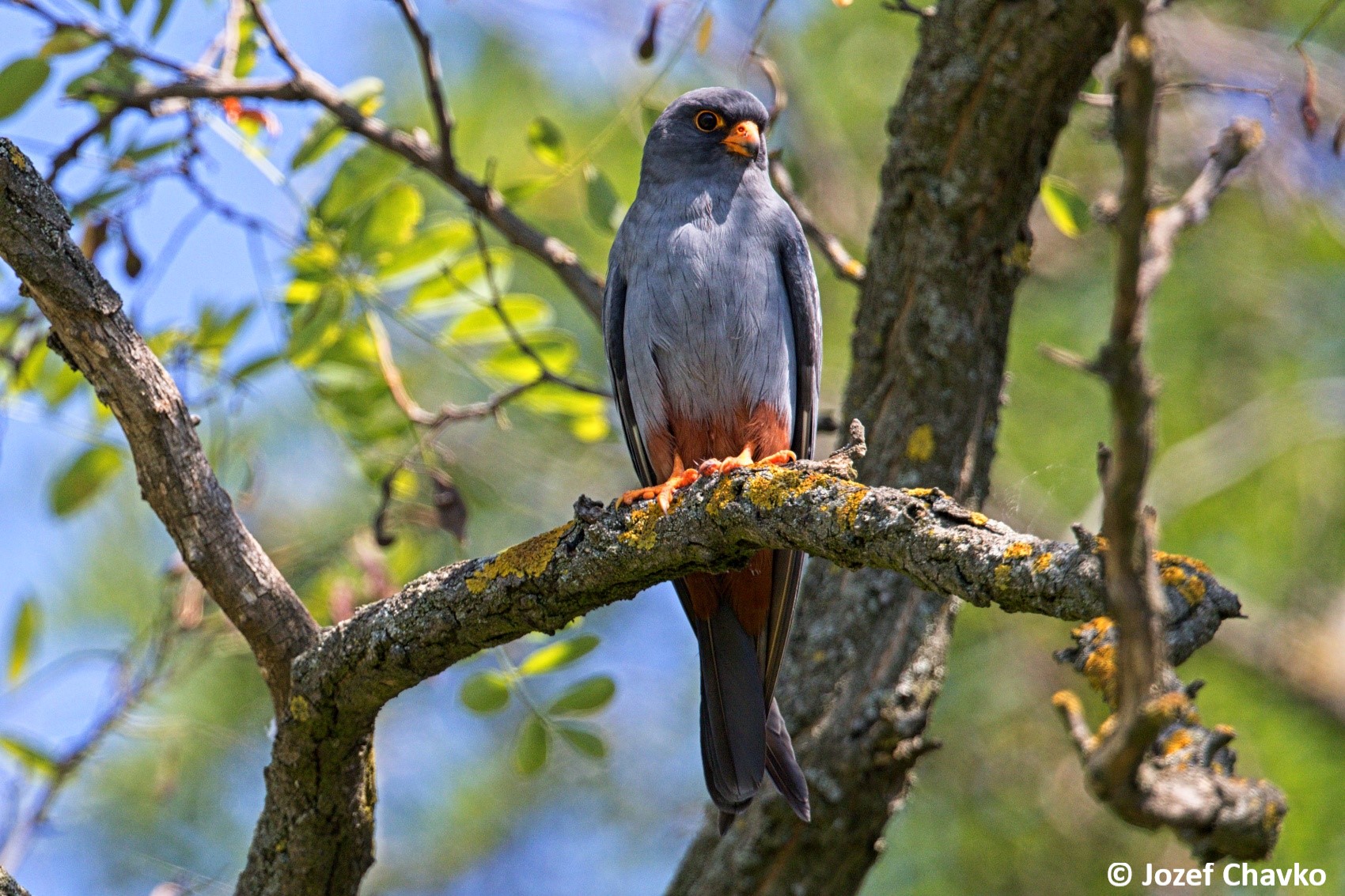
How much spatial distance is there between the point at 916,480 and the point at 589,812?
5.32 meters

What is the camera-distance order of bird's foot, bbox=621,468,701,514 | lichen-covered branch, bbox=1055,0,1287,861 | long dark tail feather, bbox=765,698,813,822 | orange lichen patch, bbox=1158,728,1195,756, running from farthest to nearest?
long dark tail feather, bbox=765,698,813,822 < bird's foot, bbox=621,468,701,514 < orange lichen patch, bbox=1158,728,1195,756 < lichen-covered branch, bbox=1055,0,1287,861

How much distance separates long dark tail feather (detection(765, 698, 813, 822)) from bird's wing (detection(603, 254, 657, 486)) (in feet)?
3.76

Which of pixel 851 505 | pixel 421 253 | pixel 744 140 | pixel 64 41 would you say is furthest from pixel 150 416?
pixel 744 140

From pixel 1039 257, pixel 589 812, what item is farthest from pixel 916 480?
pixel 589 812

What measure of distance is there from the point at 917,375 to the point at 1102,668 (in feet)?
7.71

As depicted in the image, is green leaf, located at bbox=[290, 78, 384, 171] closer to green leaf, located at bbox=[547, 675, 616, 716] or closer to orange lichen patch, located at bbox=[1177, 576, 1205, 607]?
green leaf, located at bbox=[547, 675, 616, 716]

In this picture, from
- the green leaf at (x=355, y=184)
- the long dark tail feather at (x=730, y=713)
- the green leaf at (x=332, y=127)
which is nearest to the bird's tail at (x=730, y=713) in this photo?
the long dark tail feather at (x=730, y=713)

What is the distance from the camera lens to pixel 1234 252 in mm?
8133

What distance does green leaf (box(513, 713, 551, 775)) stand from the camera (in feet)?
14.0

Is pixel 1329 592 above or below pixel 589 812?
below

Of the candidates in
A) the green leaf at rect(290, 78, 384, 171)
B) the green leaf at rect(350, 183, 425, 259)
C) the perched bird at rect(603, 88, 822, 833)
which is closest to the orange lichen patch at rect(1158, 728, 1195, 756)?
the perched bird at rect(603, 88, 822, 833)

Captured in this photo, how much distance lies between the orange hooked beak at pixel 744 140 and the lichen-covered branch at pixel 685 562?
2054 mm

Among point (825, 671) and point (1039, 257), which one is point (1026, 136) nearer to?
point (825, 671)

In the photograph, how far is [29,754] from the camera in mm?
4117
